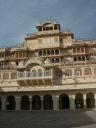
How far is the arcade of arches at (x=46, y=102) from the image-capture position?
1857 inches

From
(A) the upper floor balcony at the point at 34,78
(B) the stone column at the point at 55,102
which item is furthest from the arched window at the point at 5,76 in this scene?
(B) the stone column at the point at 55,102

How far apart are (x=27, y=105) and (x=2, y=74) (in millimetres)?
8307

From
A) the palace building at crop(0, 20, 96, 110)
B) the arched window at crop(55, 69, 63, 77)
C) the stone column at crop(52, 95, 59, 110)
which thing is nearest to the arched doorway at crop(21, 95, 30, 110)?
the palace building at crop(0, 20, 96, 110)

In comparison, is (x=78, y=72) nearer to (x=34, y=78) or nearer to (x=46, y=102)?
(x=46, y=102)

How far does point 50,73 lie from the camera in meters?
51.5

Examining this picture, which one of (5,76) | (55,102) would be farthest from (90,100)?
(5,76)

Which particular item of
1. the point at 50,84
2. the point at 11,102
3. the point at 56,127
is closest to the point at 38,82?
the point at 50,84

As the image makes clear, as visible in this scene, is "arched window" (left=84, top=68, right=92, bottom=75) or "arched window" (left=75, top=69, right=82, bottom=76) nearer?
"arched window" (left=84, top=68, right=92, bottom=75)

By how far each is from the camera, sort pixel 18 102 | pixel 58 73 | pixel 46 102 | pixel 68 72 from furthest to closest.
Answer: pixel 58 73, pixel 68 72, pixel 46 102, pixel 18 102

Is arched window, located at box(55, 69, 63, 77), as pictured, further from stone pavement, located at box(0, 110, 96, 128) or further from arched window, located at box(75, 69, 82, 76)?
stone pavement, located at box(0, 110, 96, 128)

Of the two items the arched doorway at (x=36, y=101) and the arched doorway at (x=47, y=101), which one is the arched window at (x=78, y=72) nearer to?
the arched doorway at (x=47, y=101)

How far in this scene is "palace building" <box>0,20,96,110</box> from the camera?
48000 mm

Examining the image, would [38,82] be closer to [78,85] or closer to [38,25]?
[78,85]

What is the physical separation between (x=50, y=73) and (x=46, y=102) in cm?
555
